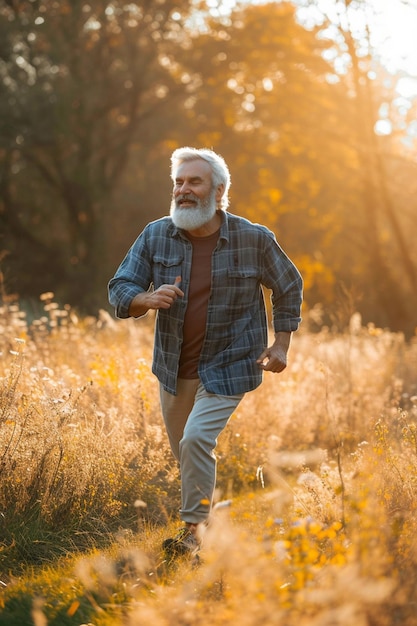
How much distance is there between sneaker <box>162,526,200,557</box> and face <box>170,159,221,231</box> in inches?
66.7

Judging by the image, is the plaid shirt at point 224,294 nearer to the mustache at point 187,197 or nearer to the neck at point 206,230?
the neck at point 206,230

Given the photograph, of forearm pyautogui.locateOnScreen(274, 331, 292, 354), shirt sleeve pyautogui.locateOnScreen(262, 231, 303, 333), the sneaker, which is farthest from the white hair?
the sneaker

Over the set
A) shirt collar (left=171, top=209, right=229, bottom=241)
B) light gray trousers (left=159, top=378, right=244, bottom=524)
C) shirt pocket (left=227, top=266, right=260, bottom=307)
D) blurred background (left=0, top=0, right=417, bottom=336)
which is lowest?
light gray trousers (left=159, top=378, right=244, bottom=524)

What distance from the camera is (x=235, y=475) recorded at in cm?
675

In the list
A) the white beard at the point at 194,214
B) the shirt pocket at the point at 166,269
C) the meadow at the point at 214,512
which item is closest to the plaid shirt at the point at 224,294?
the shirt pocket at the point at 166,269

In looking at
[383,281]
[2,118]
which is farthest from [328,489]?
[2,118]

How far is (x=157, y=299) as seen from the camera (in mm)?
4645

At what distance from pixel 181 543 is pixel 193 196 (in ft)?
6.33

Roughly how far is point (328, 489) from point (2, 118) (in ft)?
64.6

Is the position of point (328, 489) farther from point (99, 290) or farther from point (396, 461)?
point (99, 290)

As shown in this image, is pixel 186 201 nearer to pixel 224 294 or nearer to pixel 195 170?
pixel 195 170

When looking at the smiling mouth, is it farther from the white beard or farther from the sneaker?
the sneaker

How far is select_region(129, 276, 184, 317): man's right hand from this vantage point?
15.2ft

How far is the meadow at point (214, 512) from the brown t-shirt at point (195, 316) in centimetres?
71
